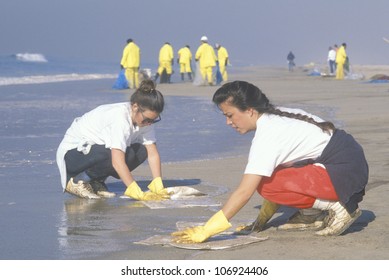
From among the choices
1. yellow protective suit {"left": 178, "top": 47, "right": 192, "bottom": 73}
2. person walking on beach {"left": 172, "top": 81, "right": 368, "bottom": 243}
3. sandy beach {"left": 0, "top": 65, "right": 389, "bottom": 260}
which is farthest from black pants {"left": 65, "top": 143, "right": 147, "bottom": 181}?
yellow protective suit {"left": 178, "top": 47, "right": 192, "bottom": 73}

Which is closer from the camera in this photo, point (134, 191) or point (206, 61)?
point (134, 191)

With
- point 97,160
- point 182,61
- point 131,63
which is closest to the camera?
point 97,160

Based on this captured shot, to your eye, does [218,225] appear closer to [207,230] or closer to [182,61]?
[207,230]

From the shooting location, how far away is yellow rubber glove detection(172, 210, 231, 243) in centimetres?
480

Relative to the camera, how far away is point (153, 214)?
600 cm

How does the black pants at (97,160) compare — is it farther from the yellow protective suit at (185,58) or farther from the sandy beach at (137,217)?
the yellow protective suit at (185,58)

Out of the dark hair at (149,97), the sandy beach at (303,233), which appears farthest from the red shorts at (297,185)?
the dark hair at (149,97)

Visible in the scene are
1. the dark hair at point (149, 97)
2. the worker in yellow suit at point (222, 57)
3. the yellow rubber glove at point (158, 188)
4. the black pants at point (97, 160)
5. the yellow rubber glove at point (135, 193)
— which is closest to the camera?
the dark hair at point (149, 97)

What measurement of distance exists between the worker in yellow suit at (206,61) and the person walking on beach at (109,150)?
20.6 meters

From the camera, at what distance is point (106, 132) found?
6.62 meters

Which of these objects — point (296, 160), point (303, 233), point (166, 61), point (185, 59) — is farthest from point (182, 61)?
point (296, 160)

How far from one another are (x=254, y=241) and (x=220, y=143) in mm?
5338

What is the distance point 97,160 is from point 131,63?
782 inches

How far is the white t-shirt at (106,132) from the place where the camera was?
643cm
